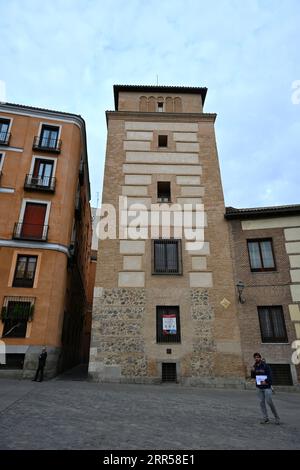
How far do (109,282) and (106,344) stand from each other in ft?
10.7

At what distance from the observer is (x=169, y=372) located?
14.1m

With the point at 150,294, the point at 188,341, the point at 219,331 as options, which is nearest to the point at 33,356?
the point at 150,294

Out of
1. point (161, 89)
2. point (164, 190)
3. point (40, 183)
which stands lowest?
point (164, 190)

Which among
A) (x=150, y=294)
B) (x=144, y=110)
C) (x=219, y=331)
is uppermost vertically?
(x=144, y=110)

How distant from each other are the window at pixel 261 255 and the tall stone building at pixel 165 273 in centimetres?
128

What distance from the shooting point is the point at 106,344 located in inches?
566

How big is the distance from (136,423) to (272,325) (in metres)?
10.4

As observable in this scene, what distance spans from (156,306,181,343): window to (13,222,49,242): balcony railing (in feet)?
27.8

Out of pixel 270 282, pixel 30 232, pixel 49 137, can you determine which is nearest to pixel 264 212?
pixel 270 282

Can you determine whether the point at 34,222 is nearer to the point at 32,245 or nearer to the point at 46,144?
the point at 32,245

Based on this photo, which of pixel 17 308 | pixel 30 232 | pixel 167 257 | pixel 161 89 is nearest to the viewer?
pixel 17 308

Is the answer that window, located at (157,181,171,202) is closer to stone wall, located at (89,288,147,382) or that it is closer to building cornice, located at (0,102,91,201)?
stone wall, located at (89,288,147,382)

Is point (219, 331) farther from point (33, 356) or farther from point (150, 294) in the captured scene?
point (33, 356)

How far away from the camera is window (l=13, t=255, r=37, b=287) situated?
642 inches
